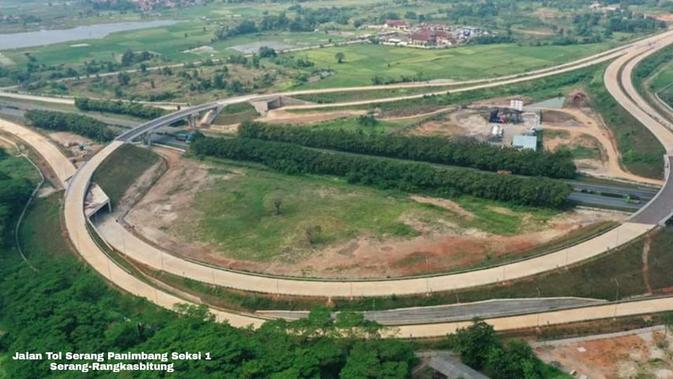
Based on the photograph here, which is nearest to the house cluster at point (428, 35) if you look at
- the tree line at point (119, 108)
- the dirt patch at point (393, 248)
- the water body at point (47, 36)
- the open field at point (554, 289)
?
the tree line at point (119, 108)

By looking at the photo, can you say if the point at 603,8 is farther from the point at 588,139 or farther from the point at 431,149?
the point at 431,149

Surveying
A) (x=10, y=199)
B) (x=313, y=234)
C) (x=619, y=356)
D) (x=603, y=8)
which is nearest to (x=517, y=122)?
(x=313, y=234)

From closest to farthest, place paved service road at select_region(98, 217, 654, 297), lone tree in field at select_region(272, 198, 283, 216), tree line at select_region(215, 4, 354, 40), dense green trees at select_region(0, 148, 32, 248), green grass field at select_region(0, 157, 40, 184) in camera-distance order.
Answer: paved service road at select_region(98, 217, 654, 297)
dense green trees at select_region(0, 148, 32, 248)
lone tree in field at select_region(272, 198, 283, 216)
green grass field at select_region(0, 157, 40, 184)
tree line at select_region(215, 4, 354, 40)

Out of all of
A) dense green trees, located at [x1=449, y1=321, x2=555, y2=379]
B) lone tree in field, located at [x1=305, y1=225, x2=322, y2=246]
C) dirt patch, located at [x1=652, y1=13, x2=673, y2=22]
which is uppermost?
dirt patch, located at [x1=652, y1=13, x2=673, y2=22]

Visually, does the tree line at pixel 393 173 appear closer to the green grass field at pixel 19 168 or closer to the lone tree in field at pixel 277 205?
the lone tree in field at pixel 277 205

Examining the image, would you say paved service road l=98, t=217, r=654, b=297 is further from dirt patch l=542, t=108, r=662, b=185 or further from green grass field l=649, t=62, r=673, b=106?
green grass field l=649, t=62, r=673, b=106

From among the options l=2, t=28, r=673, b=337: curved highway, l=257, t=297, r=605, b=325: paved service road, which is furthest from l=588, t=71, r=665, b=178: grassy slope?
l=257, t=297, r=605, b=325: paved service road
